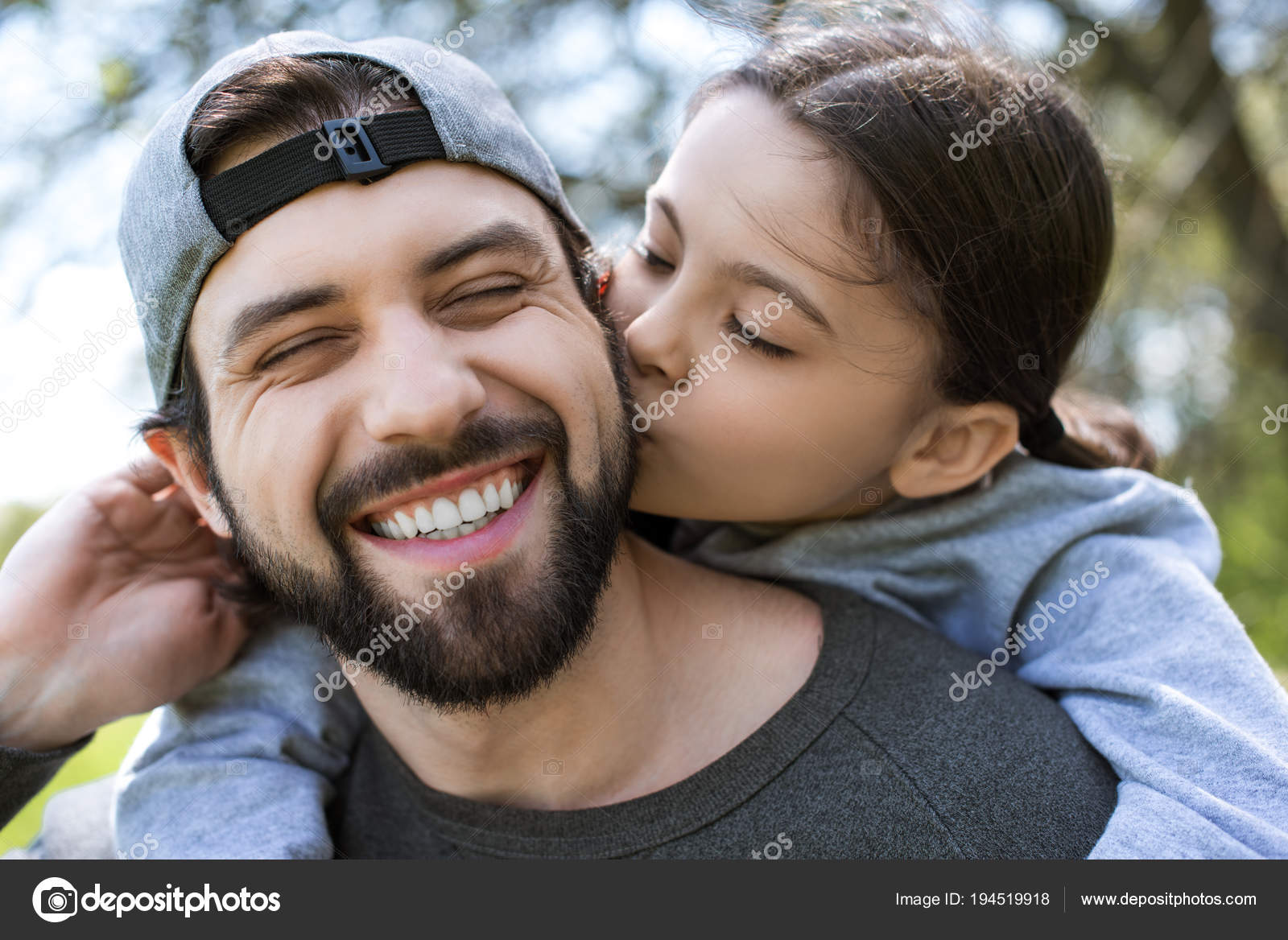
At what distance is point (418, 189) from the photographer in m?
1.88

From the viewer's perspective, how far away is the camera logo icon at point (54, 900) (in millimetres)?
1999

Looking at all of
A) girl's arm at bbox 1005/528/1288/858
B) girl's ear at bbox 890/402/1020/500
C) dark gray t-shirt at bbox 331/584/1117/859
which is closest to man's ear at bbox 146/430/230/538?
dark gray t-shirt at bbox 331/584/1117/859

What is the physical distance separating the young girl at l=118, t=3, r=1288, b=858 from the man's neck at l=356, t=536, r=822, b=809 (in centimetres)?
24

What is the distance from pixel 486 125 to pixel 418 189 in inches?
9.8

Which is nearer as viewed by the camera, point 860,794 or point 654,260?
point 860,794

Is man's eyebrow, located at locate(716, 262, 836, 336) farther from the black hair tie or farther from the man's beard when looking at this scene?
the black hair tie

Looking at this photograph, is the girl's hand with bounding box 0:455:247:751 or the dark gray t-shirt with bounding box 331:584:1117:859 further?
the girl's hand with bounding box 0:455:247:751

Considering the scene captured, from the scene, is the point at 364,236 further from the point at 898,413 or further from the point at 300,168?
the point at 898,413

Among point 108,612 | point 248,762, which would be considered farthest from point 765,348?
point 108,612

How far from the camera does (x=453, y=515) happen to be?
1867mm

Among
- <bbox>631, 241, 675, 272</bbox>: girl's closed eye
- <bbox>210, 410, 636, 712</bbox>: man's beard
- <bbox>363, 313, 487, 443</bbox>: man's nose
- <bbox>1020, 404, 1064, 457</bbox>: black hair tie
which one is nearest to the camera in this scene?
<bbox>363, 313, 487, 443</bbox>: man's nose

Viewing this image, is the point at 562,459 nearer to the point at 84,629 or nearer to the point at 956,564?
Answer: the point at 956,564

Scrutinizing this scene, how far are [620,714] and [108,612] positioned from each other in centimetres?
120

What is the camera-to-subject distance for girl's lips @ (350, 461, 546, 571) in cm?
186
